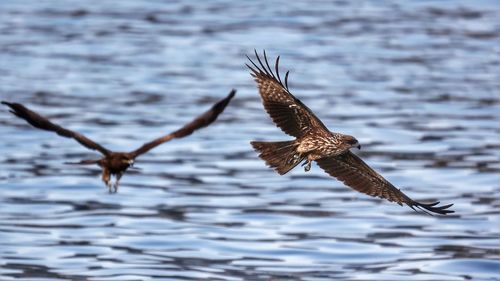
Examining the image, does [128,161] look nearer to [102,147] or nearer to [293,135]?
[102,147]

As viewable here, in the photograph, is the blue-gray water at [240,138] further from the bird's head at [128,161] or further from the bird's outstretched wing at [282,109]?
the bird's outstretched wing at [282,109]

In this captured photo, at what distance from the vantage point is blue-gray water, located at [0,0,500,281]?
15.3 m

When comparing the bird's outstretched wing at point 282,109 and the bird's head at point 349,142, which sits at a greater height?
the bird's outstretched wing at point 282,109

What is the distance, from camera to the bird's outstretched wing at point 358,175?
11.5 metres

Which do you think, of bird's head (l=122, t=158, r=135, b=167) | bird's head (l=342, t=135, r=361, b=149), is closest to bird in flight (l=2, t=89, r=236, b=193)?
bird's head (l=122, t=158, r=135, b=167)

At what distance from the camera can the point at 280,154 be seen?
11.0m

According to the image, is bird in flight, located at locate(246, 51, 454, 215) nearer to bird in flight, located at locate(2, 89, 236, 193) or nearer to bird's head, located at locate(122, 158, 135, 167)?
bird in flight, located at locate(2, 89, 236, 193)

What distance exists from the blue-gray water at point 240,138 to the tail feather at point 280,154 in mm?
3463

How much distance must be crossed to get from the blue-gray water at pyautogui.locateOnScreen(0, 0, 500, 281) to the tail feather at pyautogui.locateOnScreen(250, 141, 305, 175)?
3463 millimetres

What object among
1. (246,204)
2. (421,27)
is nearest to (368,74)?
(421,27)

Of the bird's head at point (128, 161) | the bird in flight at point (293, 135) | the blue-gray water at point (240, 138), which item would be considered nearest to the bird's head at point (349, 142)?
the bird in flight at point (293, 135)

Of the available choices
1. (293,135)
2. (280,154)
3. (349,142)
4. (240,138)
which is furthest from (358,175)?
(240,138)

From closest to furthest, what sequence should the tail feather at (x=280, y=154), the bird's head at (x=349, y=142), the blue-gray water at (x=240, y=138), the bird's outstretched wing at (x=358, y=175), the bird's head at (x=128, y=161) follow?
1. the tail feather at (x=280, y=154)
2. the bird's head at (x=349, y=142)
3. the bird's outstretched wing at (x=358, y=175)
4. the bird's head at (x=128, y=161)
5. the blue-gray water at (x=240, y=138)

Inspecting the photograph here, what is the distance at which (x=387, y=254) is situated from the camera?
50.6ft
